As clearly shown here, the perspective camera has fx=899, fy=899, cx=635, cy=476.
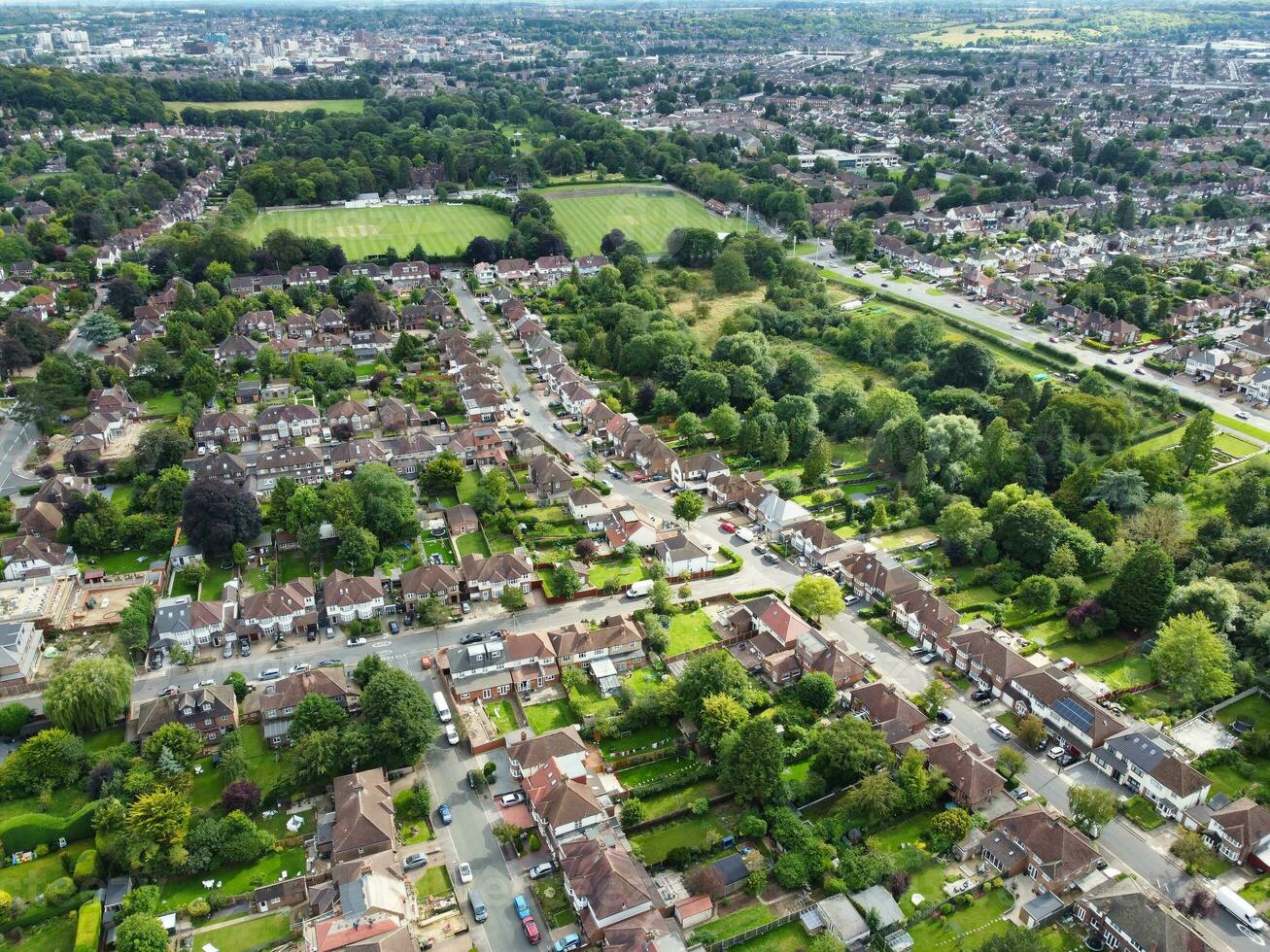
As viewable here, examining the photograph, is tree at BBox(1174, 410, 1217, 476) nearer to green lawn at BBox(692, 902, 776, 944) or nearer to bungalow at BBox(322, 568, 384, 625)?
green lawn at BBox(692, 902, 776, 944)

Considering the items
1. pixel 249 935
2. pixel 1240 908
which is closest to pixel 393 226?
pixel 249 935

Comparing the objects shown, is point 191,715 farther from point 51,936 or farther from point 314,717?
point 51,936

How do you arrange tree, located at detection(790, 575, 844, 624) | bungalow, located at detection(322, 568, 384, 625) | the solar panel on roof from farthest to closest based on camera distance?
bungalow, located at detection(322, 568, 384, 625) → tree, located at detection(790, 575, 844, 624) → the solar panel on roof

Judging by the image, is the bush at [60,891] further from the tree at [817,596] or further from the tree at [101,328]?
the tree at [101,328]

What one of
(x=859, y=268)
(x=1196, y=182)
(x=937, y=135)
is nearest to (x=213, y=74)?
(x=937, y=135)

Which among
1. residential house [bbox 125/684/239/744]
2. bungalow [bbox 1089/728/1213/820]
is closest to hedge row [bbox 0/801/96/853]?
residential house [bbox 125/684/239/744]

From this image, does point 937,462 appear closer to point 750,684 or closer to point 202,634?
point 750,684

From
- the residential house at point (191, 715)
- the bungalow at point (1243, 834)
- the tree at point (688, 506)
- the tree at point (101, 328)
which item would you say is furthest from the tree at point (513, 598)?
the tree at point (101, 328)
